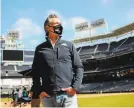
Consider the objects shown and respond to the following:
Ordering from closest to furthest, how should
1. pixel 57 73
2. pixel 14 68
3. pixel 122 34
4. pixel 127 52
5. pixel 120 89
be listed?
1. pixel 57 73
2. pixel 120 89
3. pixel 127 52
4. pixel 122 34
5. pixel 14 68

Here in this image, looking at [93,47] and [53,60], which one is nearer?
[53,60]

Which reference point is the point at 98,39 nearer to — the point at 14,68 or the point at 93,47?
the point at 93,47


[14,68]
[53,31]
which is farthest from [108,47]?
[53,31]

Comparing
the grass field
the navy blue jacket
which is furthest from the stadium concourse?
the navy blue jacket

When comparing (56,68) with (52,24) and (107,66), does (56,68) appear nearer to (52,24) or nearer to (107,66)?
(52,24)

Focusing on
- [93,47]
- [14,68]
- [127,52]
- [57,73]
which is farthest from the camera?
[14,68]

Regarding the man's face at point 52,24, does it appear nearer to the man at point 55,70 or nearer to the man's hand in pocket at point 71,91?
the man at point 55,70

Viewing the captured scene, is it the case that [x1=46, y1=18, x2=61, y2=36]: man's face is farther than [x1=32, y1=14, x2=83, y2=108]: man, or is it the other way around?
[x1=46, y1=18, x2=61, y2=36]: man's face

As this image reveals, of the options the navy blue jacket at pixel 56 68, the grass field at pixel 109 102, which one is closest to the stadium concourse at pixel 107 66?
the grass field at pixel 109 102

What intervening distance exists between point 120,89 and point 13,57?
3192cm

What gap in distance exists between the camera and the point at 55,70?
4098mm

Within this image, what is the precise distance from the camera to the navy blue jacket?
4077mm

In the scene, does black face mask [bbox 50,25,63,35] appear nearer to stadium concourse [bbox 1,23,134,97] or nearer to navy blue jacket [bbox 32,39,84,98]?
navy blue jacket [bbox 32,39,84,98]

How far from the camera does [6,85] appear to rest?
8762 cm
